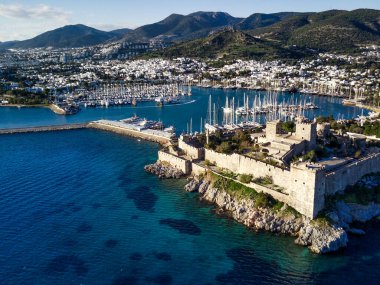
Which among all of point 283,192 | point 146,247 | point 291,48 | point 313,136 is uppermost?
point 291,48

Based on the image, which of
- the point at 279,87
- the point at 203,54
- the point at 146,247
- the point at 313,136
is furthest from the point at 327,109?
the point at 203,54

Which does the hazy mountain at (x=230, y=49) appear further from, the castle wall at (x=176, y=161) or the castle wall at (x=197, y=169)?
the castle wall at (x=197, y=169)

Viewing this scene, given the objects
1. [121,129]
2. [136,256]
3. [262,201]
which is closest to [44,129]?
[121,129]

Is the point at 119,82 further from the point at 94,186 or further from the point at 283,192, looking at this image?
the point at 283,192

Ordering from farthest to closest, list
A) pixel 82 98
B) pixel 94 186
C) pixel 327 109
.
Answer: pixel 82 98 → pixel 327 109 → pixel 94 186

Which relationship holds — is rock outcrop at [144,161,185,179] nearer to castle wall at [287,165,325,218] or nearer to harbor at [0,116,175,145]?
harbor at [0,116,175,145]

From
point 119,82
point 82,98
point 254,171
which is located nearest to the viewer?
point 254,171

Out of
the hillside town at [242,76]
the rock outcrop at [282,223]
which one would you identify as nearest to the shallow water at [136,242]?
the rock outcrop at [282,223]
